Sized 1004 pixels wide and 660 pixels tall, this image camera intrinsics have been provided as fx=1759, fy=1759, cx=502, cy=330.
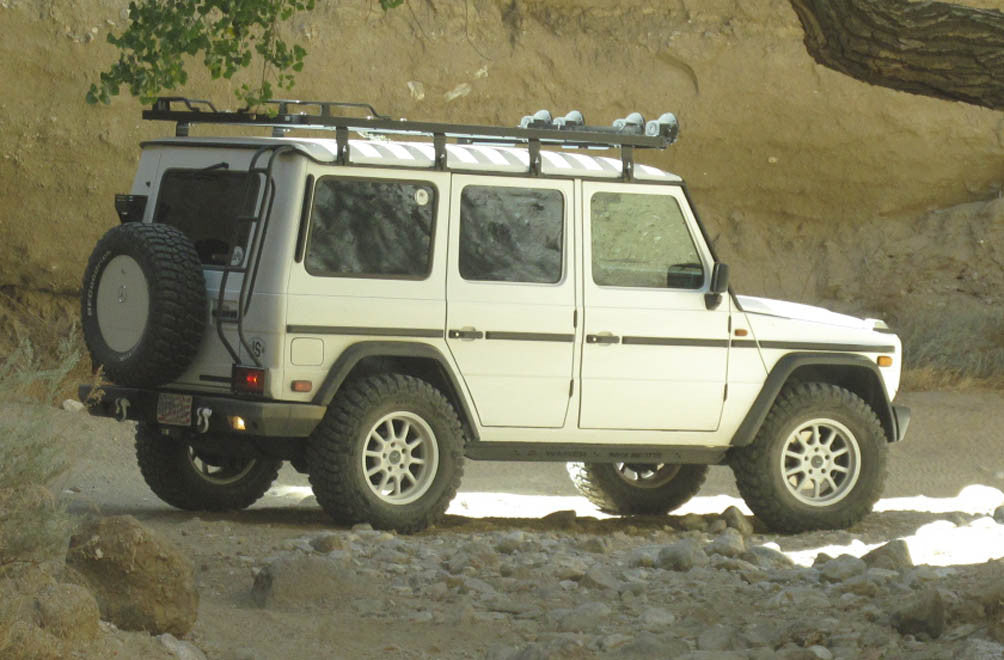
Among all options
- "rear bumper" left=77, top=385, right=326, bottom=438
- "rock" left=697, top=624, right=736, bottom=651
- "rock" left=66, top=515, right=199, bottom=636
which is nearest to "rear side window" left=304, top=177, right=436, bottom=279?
"rear bumper" left=77, top=385, right=326, bottom=438

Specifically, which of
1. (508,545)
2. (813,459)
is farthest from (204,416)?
(813,459)

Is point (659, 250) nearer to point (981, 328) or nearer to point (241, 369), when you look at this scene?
point (241, 369)

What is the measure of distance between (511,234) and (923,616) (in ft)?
12.0

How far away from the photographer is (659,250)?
981 centimetres

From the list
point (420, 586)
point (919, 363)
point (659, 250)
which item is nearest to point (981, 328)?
point (919, 363)

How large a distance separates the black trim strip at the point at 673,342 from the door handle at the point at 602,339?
43 mm

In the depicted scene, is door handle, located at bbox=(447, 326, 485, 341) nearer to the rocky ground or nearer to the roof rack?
the roof rack

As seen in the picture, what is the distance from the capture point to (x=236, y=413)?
8789 mm

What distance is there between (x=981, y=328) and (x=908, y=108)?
2.39m

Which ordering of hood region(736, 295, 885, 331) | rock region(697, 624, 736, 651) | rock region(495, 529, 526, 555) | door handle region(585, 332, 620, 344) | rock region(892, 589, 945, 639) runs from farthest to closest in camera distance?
hood region(736, 295, 885, 331) → door handle region(585, 332, 620, 344) → rock region(495, 529, 526, 555) → rock region(697, 624, 736, 651) → rock region(892, 589, 945, 639)

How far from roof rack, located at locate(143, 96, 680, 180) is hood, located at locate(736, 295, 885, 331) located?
1048 millimetres

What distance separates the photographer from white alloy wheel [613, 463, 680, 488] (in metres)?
11.1

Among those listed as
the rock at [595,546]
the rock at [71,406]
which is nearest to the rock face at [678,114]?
the rock at [71,406]

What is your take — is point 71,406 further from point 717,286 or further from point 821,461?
point 821,461
